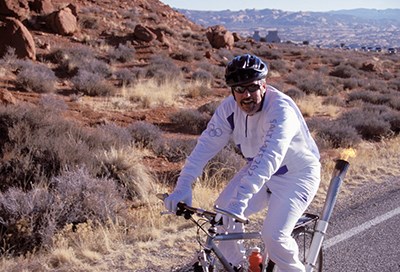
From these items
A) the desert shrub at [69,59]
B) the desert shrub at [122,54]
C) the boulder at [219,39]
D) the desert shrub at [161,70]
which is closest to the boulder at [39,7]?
the desert shrub at [122,54]

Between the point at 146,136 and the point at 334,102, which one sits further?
the point at 334,102

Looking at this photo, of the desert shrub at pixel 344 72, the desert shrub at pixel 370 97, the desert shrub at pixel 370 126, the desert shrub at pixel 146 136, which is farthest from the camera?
the desert shrub at pixel 344 72

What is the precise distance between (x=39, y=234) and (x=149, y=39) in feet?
79.5

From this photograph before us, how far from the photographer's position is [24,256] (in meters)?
5.19

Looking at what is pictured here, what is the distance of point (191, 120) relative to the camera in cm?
1334

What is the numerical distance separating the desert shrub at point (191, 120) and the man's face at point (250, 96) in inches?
375

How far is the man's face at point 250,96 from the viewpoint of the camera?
11.1 ft

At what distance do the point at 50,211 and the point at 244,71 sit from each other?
3.24 m

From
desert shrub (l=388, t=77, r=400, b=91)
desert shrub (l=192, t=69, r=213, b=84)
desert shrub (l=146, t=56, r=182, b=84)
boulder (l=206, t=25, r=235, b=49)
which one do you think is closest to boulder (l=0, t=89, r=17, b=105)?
desert shrub (l=146, t=56, r=182, b=84)

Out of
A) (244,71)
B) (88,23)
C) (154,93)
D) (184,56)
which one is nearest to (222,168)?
(244,71)

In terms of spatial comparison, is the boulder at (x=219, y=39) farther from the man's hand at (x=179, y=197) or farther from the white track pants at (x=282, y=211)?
the man's hand at (x=179, y=197)

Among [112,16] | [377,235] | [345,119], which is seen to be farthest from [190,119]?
[112,16]

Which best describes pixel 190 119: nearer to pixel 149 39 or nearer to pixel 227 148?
pixel 227 148

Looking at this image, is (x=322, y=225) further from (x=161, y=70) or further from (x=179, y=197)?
(x=161, y=70)
